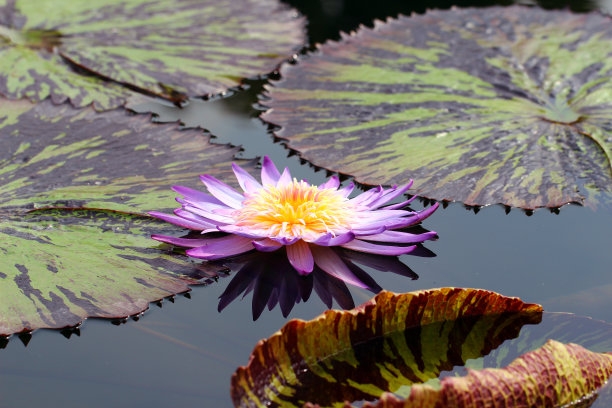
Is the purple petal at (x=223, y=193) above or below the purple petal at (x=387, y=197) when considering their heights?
below

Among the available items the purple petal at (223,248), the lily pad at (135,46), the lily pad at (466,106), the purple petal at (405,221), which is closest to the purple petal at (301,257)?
the purple petal at (223,248)

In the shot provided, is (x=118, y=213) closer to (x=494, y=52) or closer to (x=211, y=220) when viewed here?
(x=211, y=220)

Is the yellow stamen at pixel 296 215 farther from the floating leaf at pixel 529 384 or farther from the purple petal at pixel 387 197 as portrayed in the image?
the floating leaf at pixel 529 384

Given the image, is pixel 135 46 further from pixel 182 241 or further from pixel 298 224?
pixel 298 224

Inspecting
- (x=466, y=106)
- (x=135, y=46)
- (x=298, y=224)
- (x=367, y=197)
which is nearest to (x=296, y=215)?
(x=298, y=224)

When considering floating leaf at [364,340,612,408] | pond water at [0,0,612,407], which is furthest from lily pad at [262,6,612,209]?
floating leaf at [364,340,612,408]
